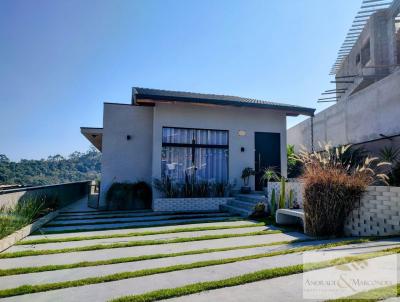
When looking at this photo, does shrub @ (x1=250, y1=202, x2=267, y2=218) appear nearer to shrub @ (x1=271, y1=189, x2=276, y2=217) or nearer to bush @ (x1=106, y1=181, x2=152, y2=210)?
shrub @ (x1=271, y1=189, x2=276, y2=217)

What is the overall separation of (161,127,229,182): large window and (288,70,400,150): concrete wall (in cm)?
648

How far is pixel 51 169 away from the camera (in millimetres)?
57656

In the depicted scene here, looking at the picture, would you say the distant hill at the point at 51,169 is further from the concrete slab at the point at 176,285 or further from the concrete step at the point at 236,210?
the concrete slab at the point at 176,285

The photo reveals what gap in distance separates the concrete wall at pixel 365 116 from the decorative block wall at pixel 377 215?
653 cm

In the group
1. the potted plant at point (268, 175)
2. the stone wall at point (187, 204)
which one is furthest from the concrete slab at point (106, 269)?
the stone wall at point (187, 204)

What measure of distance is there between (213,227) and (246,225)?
2.65 ft

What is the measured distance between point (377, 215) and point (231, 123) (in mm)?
6321

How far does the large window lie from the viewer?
9523 mm

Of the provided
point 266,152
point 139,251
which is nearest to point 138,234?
point 139,251

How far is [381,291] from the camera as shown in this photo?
2.26m

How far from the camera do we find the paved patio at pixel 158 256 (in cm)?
249

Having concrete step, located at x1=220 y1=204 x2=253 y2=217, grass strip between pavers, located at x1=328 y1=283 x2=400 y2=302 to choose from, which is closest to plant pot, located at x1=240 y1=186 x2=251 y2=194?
concrete step, located at x1=220 y1=204 x2=253 y2=217

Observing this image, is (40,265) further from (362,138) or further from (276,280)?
(362,138)

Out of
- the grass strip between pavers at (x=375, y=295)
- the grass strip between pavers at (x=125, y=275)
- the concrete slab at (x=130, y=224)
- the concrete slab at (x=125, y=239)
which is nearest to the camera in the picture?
the grass strip between pavers at (x=375, y=295)
